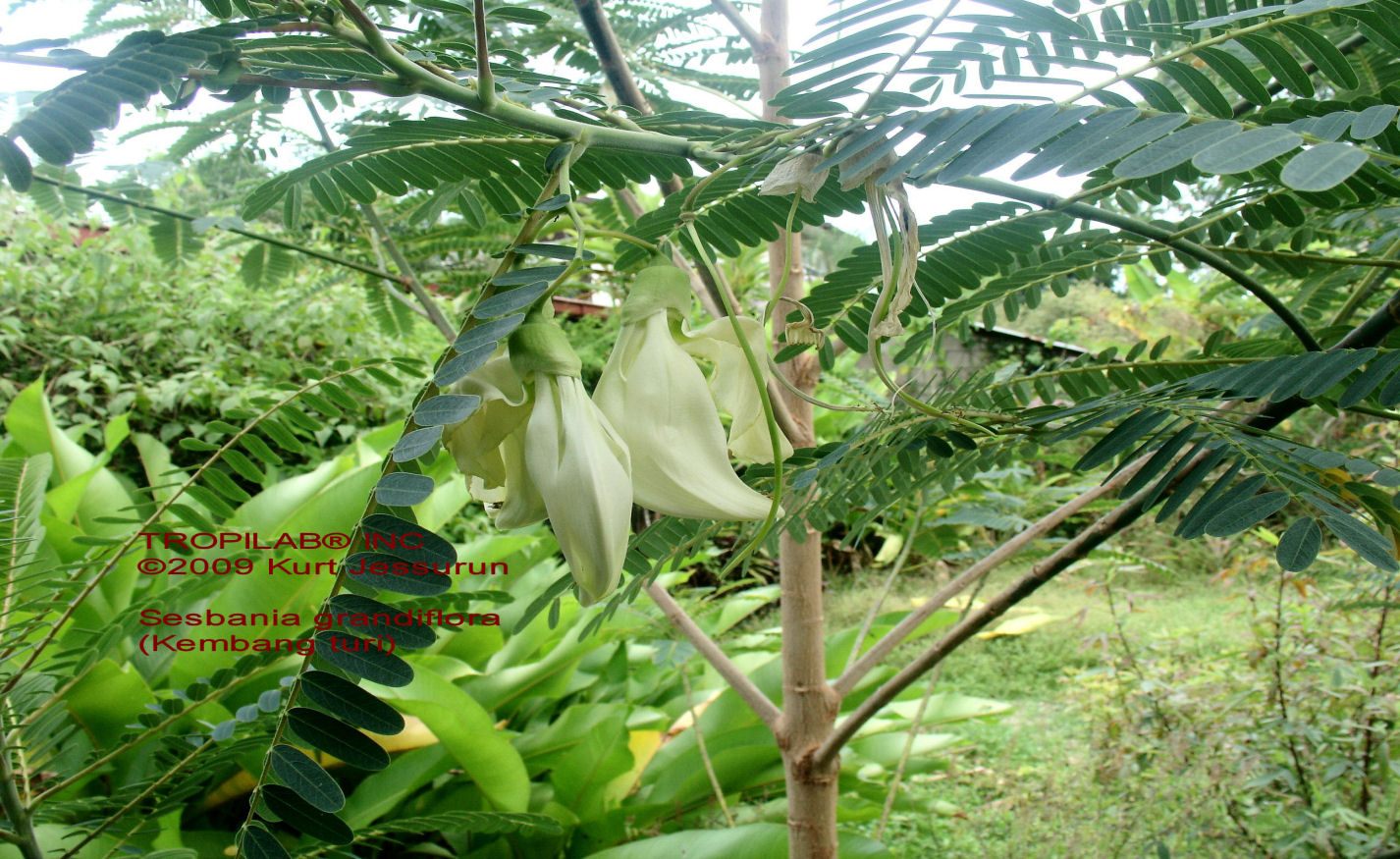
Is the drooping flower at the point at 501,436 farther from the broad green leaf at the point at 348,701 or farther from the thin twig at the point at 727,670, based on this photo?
the thin twig at the point at 727,670

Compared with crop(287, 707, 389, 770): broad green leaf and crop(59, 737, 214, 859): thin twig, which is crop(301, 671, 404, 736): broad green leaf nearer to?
crop(287, 707, 389, 770): broad green leaf

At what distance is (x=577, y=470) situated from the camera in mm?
220

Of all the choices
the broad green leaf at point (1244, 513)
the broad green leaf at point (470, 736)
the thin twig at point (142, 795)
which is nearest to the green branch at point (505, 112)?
the broad green leaf at point (1244, 513)

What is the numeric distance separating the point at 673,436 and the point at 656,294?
0.05 meters

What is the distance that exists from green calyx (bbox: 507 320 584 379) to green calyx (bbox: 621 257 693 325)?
0.07 feet

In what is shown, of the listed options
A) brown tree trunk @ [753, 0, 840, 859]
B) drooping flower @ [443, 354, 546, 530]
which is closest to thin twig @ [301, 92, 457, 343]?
brown tree trunk @ [753, 0, 840, 859]

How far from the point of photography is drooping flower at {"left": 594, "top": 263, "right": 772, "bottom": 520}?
0.24 meters

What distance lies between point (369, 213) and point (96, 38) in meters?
0.42

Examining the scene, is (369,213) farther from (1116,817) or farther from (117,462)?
(117,462)

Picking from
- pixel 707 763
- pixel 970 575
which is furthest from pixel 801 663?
A: pixel 707 763

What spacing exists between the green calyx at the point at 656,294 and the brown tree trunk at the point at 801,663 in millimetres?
545

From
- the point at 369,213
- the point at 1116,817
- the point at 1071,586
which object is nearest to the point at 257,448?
the point at 369,213

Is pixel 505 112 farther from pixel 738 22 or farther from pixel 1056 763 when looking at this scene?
pixel 1056 763

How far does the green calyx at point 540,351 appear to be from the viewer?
0.78 ft
